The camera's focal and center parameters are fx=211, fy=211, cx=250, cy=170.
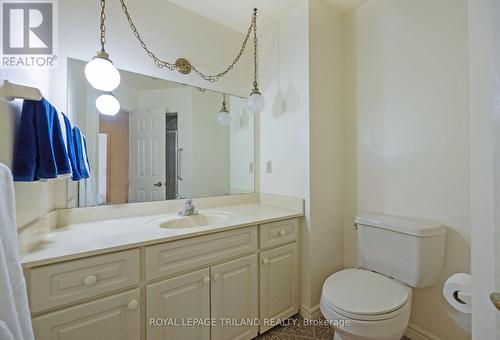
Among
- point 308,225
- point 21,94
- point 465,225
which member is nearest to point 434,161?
point 465,225

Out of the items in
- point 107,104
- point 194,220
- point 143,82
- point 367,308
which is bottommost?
point 367,308

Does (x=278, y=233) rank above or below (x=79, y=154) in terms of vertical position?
below

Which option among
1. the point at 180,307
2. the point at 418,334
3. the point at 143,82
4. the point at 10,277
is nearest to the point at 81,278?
the point at 10,277

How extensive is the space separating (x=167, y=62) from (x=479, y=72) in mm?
1671

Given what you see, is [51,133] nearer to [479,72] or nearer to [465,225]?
[479,72]

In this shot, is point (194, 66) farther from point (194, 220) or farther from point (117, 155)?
point (194, 220)

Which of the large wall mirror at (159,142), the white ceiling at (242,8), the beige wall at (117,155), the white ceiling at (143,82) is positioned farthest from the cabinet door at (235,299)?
the white ceiling at (242,8)

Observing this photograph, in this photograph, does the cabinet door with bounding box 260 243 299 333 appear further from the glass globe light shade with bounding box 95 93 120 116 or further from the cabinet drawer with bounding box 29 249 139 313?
the glass globe light shade with bounding box 95 93 120 116

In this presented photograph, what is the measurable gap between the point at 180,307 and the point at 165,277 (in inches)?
7.4

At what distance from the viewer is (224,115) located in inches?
73.5

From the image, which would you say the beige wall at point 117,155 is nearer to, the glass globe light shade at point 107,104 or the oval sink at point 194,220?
the glass globe light shade at point 107,104

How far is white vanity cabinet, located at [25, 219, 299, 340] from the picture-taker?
0.81 metres

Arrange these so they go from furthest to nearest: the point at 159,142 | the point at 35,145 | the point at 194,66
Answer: the point at 194,66 → the point at 159,142 → the point at 35,145

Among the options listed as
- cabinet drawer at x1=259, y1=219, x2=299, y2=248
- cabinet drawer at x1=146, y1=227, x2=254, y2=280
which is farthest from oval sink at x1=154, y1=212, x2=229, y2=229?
cabinet drawer at x1=259, y1=219, x2=299, y2=248
